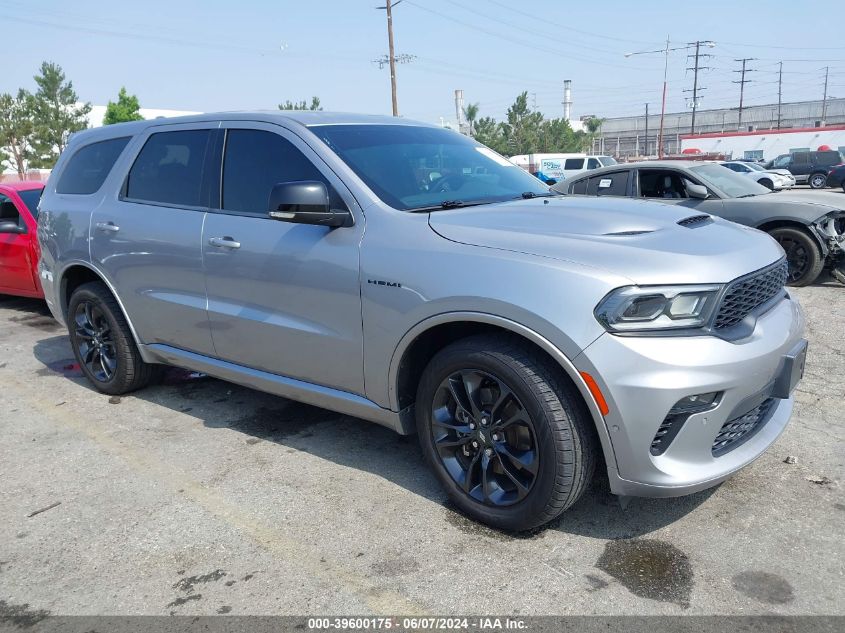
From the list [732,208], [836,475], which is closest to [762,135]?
[732,208]

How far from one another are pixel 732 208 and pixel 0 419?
24.8ft

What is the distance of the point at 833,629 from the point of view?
2295 mm

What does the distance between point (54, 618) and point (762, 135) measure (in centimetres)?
5874

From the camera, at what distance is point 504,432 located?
2.88m

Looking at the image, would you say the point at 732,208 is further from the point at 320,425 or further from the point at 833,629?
the point at 833,629

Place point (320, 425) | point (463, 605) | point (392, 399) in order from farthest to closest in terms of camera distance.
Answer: point (320, 425) → point (392, 399) → point (463, 605)

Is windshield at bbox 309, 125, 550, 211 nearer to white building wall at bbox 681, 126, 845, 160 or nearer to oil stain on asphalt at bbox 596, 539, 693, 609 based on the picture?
oil stain on asphalt at bbox 596, 539, 693, 609

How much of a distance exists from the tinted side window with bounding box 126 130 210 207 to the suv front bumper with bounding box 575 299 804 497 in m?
2.65

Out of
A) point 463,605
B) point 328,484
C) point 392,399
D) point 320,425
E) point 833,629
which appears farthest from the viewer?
point 320,425

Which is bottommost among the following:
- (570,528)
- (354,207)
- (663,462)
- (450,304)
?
(570,528)

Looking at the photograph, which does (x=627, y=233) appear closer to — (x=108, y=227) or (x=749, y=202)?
(x=108, y=227)

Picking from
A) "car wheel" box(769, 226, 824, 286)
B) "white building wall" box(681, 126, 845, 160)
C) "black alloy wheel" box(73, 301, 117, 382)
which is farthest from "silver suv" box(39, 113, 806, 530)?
"white building wall" box(681, 126, 845, 160)

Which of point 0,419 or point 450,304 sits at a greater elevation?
point 450,304

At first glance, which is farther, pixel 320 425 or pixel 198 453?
pixel 320 425
